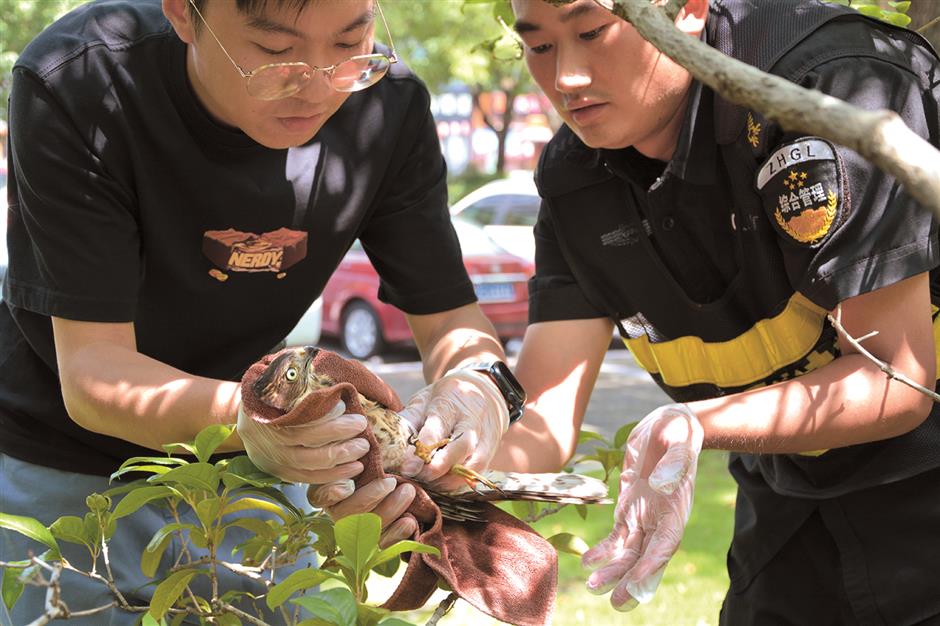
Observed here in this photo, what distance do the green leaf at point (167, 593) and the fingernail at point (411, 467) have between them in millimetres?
364

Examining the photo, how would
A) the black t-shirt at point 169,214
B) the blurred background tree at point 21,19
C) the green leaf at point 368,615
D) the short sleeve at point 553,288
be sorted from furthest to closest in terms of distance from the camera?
1. the blurred background tree at point 21,19
2. the short sleeve at point 553,288
3. the black t-shirt at point 169,214
4. the green leaf at point 368,615

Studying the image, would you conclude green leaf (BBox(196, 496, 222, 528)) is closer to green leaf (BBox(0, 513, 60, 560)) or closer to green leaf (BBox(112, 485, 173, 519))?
green leaf (BBox(112, 485, 173, 519))

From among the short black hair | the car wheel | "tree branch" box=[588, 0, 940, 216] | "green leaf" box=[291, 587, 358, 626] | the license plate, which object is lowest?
the car wheel

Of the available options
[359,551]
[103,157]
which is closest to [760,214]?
[359,551]

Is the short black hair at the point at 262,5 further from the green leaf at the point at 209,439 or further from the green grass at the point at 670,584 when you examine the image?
the green grass at the point at 670,584

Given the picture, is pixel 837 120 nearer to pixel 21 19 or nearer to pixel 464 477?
pixel 464 477

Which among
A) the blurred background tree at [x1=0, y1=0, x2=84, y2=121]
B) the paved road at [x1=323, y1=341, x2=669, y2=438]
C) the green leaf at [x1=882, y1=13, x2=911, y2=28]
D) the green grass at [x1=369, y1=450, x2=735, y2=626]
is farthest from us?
the blurred background tree at [x1=0, y1=0, x2=84, y2=121]

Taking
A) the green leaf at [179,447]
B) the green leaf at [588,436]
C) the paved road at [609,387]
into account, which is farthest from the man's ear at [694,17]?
the paved road at [609,387]

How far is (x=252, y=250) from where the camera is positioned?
2080 mm

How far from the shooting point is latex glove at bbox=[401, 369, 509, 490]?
1809 millimetres

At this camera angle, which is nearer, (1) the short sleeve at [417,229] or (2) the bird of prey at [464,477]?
(2) the bird of prey at [464,477]

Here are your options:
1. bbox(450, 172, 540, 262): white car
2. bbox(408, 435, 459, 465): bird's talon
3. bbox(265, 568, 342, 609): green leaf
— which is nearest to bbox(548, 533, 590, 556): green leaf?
bbox(408, 435, 459, 465): bird's talon

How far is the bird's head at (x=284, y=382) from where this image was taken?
59.4 inches

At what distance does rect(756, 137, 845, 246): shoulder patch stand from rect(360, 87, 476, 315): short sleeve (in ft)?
2.38
